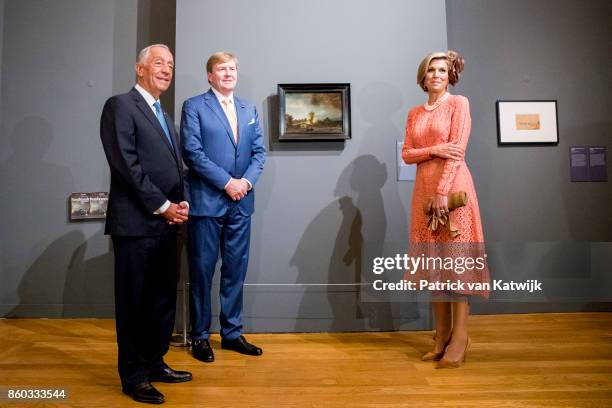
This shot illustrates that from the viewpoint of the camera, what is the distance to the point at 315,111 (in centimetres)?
338

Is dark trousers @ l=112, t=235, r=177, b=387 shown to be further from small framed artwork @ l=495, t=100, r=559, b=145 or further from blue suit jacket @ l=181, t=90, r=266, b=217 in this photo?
small framed artwork @ l=495, t=100, r=559, b=145

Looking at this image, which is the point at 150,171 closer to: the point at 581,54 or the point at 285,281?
the point at 285,281

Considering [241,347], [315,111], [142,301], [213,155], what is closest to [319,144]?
[315,111]

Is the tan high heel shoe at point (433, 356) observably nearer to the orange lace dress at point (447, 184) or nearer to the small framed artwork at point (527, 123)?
the orange lace dress at point (447, 184)

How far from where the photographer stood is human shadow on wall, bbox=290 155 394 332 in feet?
11.0

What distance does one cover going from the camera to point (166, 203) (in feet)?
6.96

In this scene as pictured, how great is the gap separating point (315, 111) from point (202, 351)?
6.18 ft

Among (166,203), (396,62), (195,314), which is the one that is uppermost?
(396,62)

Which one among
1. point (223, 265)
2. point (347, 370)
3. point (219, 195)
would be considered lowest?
point (347, 370)

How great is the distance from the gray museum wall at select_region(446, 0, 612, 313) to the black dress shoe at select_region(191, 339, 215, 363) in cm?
256

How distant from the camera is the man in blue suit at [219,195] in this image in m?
2.76

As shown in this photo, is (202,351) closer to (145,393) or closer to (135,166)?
(145,393)

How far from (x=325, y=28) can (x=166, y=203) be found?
6.83ft

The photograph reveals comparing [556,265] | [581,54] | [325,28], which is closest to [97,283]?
[325,28]
